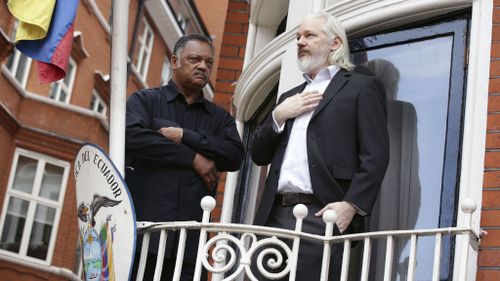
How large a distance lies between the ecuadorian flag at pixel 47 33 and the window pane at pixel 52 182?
2105 centimetres

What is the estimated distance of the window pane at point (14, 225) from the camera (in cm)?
2584

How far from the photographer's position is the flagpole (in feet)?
18.8

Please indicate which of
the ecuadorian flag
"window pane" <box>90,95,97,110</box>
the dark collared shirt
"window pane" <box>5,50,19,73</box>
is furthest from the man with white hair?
"window pane" <box>90,95,97,110</box>

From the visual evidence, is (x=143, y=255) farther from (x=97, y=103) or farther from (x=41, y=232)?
(x=97, y=103)

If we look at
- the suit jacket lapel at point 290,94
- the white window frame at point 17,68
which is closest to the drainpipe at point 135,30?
the white window frame at point 17,68

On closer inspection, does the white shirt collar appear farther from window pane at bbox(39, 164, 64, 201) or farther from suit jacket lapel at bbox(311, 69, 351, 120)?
window pane at bbox(39, 164, 64, 201)

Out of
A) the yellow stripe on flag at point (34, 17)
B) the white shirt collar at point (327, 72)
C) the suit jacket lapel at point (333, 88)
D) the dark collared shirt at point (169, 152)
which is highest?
the yellow stripe on flag at point (34, 17)

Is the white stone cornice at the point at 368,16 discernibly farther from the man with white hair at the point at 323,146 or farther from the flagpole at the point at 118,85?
the flagpole at the point at 118,85

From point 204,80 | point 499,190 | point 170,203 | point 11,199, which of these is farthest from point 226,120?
point 11,199

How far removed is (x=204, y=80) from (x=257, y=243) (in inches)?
52.6

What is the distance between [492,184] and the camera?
5.90m

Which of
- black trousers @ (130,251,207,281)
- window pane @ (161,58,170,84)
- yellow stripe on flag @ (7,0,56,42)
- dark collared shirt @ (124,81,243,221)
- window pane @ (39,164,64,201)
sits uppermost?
window pane @ (161,58,170,84)

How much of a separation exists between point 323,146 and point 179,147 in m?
0.85

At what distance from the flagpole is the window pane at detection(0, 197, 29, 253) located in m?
20.5
